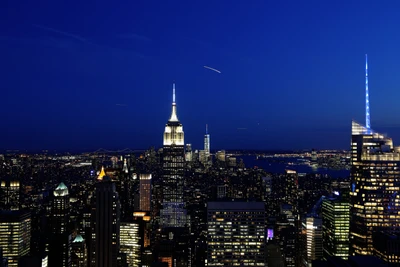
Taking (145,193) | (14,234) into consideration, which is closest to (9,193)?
(14,234)

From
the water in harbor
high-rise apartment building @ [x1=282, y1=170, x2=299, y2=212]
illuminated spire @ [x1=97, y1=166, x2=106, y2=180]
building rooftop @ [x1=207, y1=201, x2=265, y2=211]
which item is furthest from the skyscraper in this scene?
high-rise apartment building @ [x1=282, y1=170, x2=299, y2=212]

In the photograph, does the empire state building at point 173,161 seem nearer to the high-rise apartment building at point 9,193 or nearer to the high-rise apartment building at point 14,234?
the high-rise apartment building at point 9,193

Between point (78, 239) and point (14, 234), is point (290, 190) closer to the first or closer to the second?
point (78, 239)

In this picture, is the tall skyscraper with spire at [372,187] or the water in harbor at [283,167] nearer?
the tall skyscraper with spire at [372,187]

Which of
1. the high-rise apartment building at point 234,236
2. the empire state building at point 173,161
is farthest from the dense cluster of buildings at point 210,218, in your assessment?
the empire state building at point 173,161

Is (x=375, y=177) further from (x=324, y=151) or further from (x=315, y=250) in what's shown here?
(x=315, y=250)

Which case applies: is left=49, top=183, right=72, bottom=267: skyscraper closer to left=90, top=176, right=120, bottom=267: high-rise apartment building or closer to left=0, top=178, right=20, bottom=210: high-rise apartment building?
left=90, top=176, right=120, bottom=267: high-rise apartment building
